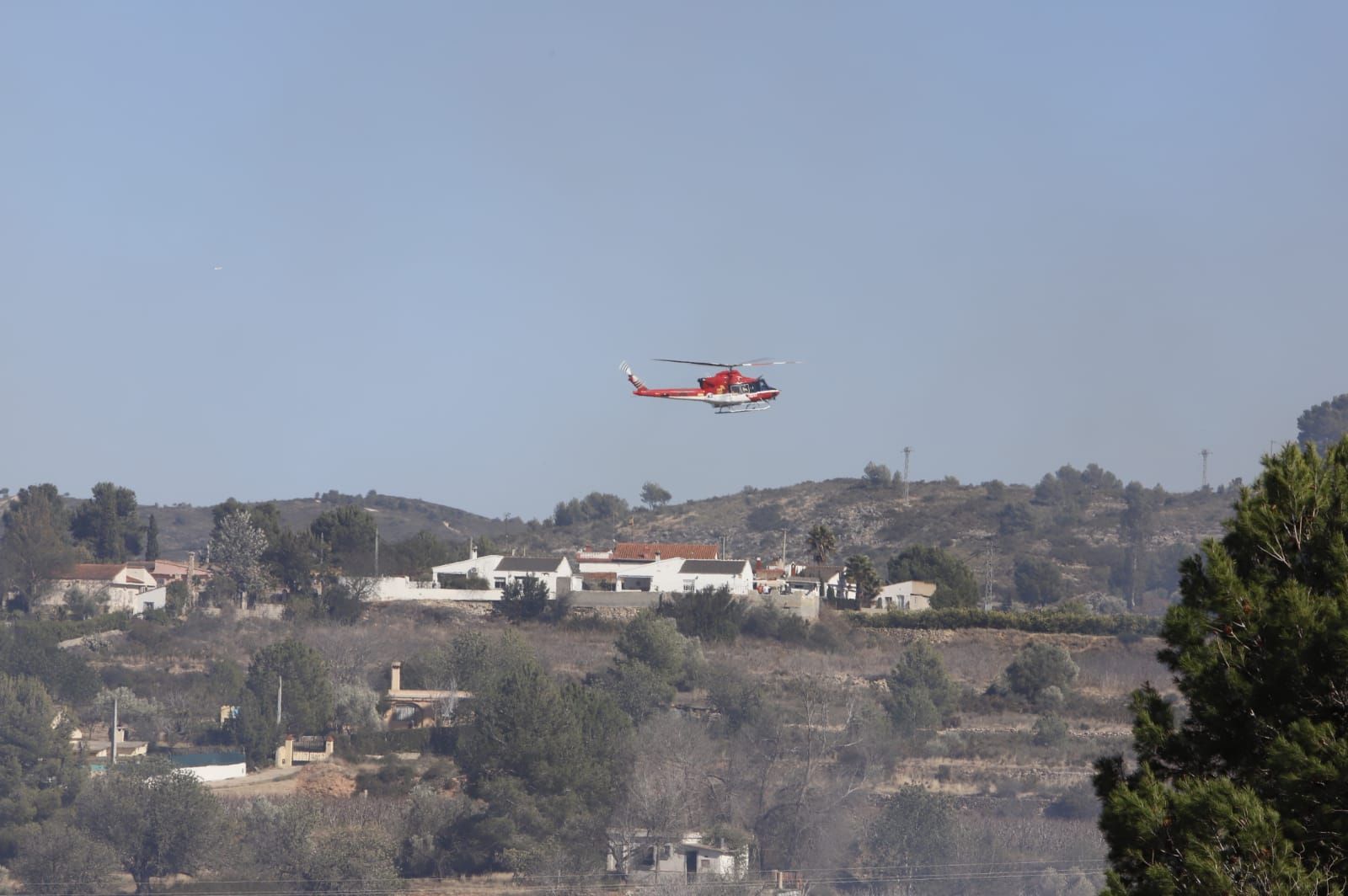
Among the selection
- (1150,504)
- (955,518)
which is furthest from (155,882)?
(1150,504)

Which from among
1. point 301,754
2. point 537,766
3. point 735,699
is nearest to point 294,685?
point 301,754

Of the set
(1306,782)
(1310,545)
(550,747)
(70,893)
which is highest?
(1310,545)

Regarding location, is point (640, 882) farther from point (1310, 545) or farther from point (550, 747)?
point (1310, 545)

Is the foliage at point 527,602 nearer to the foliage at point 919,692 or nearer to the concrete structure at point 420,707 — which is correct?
the concrete structure at point 420,707

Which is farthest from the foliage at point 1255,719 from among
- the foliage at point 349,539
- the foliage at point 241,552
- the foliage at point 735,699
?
the foliage at point 241,552

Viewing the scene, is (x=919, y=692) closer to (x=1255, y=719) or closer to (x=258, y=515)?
(x=258, y=515)

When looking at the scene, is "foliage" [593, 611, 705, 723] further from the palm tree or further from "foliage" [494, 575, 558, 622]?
the palm tree
